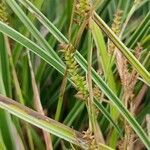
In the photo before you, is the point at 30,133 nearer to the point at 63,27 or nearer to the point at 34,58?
the point at 34,58

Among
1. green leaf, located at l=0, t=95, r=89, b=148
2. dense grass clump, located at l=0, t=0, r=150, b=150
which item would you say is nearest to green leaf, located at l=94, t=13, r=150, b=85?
dense grass clump, located at l=0, t=0, r=150, b=150

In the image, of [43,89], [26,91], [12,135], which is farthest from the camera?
[43,89]

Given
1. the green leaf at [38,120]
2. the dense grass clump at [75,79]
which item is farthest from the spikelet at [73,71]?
the green leaf at [38,120]

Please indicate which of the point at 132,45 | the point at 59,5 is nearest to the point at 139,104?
the point at 132,45

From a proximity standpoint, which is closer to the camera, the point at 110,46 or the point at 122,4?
the point at 110,46

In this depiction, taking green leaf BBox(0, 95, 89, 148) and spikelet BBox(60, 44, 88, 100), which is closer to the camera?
spikelet BBox(60, 44, 88, 100)

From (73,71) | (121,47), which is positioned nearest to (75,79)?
(73,71)

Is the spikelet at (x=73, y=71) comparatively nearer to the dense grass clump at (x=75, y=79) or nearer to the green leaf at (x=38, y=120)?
the dense grass clump at (x=75, y=79)

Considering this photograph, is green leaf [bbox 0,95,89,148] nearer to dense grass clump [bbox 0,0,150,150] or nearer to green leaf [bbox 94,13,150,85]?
dense grass clump [bbox 0,0,150,150]

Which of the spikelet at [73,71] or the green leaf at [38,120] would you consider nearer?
the spikelet at [73,71]

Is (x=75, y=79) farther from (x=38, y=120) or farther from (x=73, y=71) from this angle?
(x=38, y=120)

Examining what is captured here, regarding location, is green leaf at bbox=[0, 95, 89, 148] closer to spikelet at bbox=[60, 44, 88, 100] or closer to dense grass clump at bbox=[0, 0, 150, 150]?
dense grass clump at bbox=[0, 0, 150, 150]
